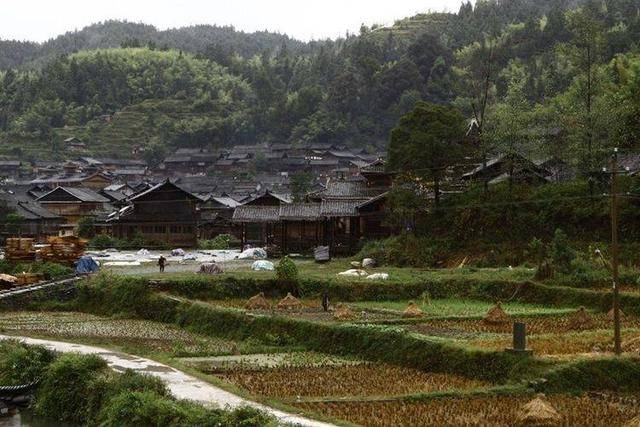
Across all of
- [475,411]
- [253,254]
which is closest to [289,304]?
[475,411]

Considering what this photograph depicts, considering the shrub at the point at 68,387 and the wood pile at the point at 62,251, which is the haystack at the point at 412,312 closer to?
the shrub at the point at 68,387

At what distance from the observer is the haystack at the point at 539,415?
622 inches

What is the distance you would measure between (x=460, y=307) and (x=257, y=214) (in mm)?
23644

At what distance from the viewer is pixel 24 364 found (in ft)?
75.0

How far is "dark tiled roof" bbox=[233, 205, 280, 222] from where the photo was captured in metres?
53.0

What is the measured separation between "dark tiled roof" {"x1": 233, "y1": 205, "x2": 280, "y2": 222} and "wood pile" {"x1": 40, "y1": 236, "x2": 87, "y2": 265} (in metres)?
12.3

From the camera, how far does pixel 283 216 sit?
168 feet

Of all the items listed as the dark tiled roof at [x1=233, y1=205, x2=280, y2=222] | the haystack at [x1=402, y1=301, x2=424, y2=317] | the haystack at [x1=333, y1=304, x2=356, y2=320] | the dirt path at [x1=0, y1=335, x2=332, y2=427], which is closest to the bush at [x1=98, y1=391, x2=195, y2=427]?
the dirt path at [x1=0, y1=335, x2=332, y2=427]

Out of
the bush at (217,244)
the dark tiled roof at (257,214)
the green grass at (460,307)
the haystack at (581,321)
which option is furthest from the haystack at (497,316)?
the bush at (217,244)

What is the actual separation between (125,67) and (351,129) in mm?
49338

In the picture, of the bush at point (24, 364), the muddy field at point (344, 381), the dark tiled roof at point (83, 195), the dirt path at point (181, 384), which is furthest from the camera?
the dark tiled roof at point (83, 195)

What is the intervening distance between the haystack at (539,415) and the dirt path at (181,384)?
3.57 meters

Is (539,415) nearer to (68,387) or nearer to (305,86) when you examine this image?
(68,387)

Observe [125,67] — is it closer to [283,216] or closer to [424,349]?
[283,216]
